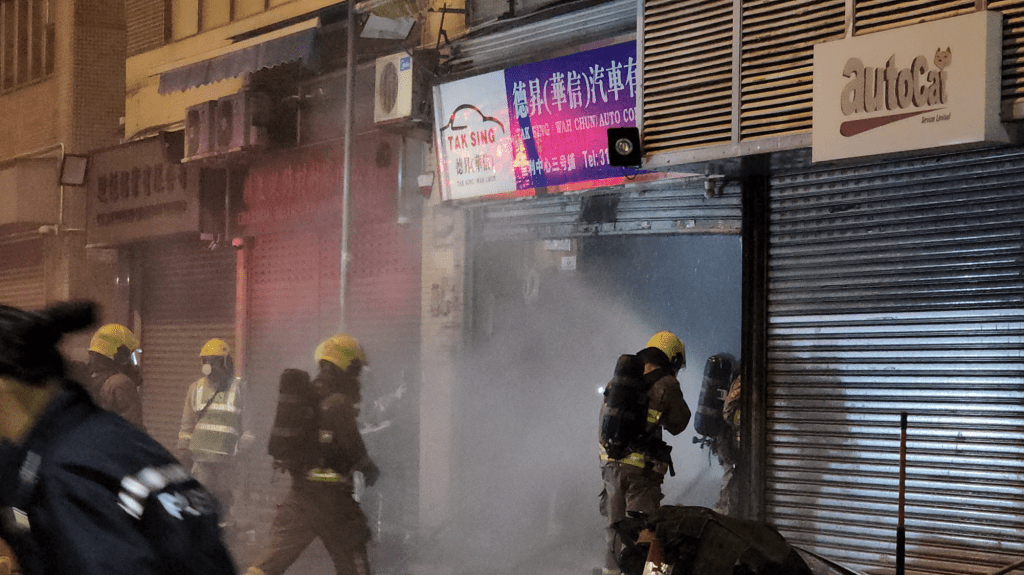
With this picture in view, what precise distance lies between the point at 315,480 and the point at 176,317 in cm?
1183

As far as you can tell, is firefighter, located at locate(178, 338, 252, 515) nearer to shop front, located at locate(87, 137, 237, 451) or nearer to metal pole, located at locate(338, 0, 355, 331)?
metal pole, located at locate(338, 0, 355, 331)

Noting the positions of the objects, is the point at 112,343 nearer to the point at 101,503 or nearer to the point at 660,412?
the point at 660,412

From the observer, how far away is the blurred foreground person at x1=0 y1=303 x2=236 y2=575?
2340 mm

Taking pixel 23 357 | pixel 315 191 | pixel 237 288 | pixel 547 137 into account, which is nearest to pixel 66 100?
pixel 237 288

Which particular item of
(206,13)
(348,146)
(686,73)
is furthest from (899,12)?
(206,13)

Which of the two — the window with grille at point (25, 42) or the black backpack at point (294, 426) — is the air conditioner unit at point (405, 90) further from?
the window with grille at point (25, 42)

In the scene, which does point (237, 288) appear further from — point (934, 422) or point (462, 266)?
point (934, 422)

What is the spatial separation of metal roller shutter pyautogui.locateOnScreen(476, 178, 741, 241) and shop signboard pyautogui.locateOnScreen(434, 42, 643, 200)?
324 mm

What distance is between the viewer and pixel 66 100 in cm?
2109

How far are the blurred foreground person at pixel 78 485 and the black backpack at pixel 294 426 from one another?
16.4ft

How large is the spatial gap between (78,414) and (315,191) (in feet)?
42.1

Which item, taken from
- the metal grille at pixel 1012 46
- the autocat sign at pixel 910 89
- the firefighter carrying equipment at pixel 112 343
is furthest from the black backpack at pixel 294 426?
the metal grille at pixel 1012 46

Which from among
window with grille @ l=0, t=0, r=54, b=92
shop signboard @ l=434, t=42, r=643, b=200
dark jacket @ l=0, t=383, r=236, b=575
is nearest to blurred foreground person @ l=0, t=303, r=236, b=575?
dark jacket @ l=0, t=383, r=236, b=575

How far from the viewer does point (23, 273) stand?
22422 mm
